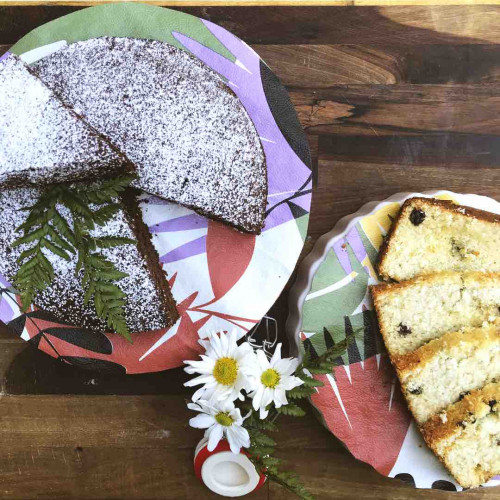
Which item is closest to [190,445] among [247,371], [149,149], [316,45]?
[247,371]

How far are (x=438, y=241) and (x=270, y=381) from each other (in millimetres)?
823

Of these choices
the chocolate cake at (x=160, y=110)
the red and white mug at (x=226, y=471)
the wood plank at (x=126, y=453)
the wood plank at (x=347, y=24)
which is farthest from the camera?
the wood plank at (x=126, y=453)

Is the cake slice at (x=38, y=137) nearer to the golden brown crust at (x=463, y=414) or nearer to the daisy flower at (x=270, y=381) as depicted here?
the daisy flower at (x=270, y=381)

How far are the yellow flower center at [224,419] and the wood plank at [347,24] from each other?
147cm

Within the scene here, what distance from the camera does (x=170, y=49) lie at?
1902 millimetres

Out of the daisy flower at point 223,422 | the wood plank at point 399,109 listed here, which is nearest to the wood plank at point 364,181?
the wood plank at point 399,109

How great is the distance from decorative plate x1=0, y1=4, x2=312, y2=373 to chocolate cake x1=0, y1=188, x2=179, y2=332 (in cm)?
7

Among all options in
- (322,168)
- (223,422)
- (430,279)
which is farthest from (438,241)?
(223,422)

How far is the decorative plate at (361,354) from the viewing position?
1.96 metres

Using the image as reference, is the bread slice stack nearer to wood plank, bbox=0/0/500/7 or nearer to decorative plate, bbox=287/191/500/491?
decorative plate, bbox=287/191/500/491

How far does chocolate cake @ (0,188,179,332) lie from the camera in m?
1.91

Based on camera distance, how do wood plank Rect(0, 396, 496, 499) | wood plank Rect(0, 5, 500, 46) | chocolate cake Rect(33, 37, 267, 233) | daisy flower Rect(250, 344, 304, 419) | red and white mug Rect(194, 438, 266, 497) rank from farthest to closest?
wood plank Rect(0, 396, 496, 499) < wood plank Rect(0, 5, 500, 46) < red and white mug Rect(194, 438, 266, 497) < chocolate cake Rect(33, 37, 267, 233) < daisy flower Rect(250, 344, 304, 419)

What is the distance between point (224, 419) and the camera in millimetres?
1805

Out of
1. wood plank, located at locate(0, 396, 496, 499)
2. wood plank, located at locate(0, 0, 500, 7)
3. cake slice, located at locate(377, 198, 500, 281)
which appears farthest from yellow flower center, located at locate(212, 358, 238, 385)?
wood plank, located at locate(0, 0, 500, 7)
